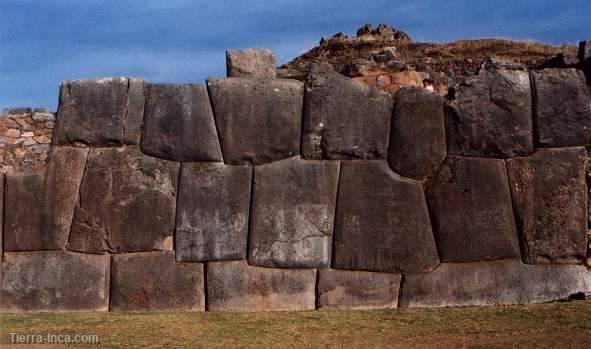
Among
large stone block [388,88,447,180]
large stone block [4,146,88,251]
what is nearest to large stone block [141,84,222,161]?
large stone block [4,146,88,251]

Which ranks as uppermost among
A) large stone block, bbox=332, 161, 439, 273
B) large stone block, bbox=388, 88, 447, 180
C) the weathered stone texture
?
the weathered stone texture

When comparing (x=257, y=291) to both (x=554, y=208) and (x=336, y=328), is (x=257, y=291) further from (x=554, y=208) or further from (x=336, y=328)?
(x=554, y=208)

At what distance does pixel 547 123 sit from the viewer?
8562 mm

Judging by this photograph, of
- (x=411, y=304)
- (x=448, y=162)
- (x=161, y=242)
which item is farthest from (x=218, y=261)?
(x=448, y=162)

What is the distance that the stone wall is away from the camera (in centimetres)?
852

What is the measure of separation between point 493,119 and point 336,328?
2.94 m

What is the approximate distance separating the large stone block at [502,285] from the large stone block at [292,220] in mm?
1124

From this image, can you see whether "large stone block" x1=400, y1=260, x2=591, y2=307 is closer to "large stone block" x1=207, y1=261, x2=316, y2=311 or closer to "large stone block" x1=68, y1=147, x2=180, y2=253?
"large stone block" x1=207, y1=261, x2=316, y2=311

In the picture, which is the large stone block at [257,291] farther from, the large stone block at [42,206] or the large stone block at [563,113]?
the large stone block at [563,113]

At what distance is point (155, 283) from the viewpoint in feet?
28.1

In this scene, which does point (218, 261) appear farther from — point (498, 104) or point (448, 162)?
point (498, 104)

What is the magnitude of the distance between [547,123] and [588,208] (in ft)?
3.32

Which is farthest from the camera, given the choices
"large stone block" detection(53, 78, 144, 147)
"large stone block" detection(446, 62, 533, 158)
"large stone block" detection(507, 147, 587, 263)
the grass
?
"large stone block" detection(53, 78, 144, 147)

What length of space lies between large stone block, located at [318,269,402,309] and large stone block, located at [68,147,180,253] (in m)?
1.75
